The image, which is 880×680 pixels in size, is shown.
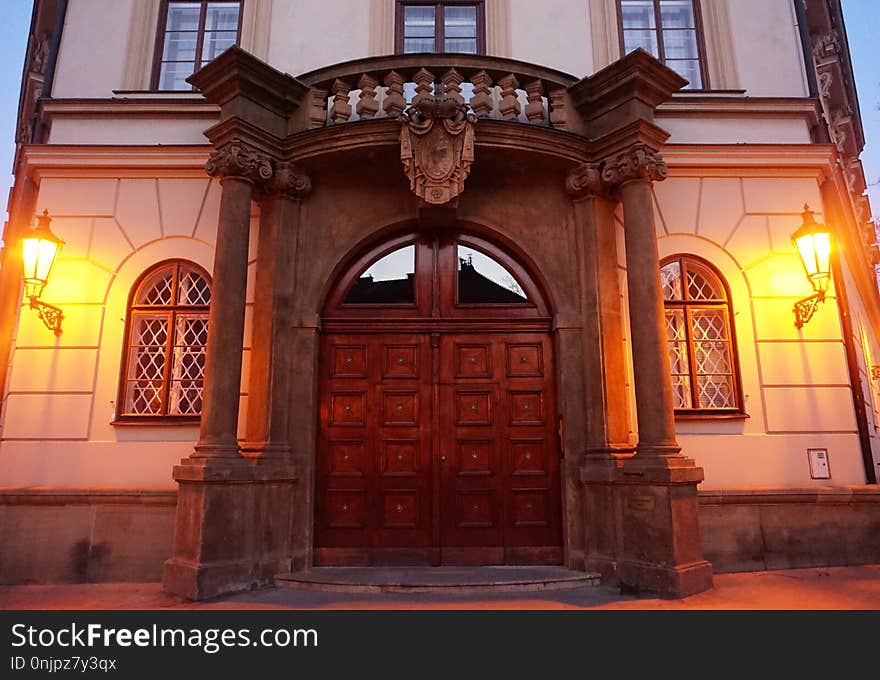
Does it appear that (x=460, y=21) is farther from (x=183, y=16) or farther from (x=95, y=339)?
(x=95, y=339)

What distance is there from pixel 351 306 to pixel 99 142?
4.03 metres

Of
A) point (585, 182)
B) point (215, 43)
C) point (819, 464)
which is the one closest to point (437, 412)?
point (585, 182)

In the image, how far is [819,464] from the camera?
709 centimetres

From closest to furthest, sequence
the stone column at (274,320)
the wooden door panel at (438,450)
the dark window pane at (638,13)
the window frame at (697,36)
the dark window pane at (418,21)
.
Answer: the stone column at (274,320) → the wooden door panel at (438,450) → the window frame at (697,36) → the dark window pane at (418,21) → the dark window pane at (638,13)

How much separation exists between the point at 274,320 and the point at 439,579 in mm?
3343

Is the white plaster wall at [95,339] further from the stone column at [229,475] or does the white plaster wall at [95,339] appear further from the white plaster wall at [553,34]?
the white plaster wall at [553,34]

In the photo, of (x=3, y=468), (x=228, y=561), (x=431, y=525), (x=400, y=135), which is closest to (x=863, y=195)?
(x=400, y=135)

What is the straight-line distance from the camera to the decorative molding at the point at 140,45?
8344 mm

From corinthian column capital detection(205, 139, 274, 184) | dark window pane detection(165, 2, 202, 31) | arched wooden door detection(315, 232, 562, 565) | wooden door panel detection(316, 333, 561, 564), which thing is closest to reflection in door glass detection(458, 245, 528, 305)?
arched wooden door detection(315, 232, 562, 565)

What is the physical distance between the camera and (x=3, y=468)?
708 cm

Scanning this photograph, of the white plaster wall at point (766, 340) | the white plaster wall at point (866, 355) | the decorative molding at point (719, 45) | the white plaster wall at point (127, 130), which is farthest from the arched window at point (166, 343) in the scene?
the white plaster wall at point (866, 355)

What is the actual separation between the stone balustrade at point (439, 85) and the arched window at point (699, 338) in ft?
7.90

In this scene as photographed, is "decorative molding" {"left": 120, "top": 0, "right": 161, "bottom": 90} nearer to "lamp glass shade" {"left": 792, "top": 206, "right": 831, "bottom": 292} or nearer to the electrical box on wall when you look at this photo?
"lamp glass shade" {"left": 792, "top": 206, "right": 831, "bottom": 292}
